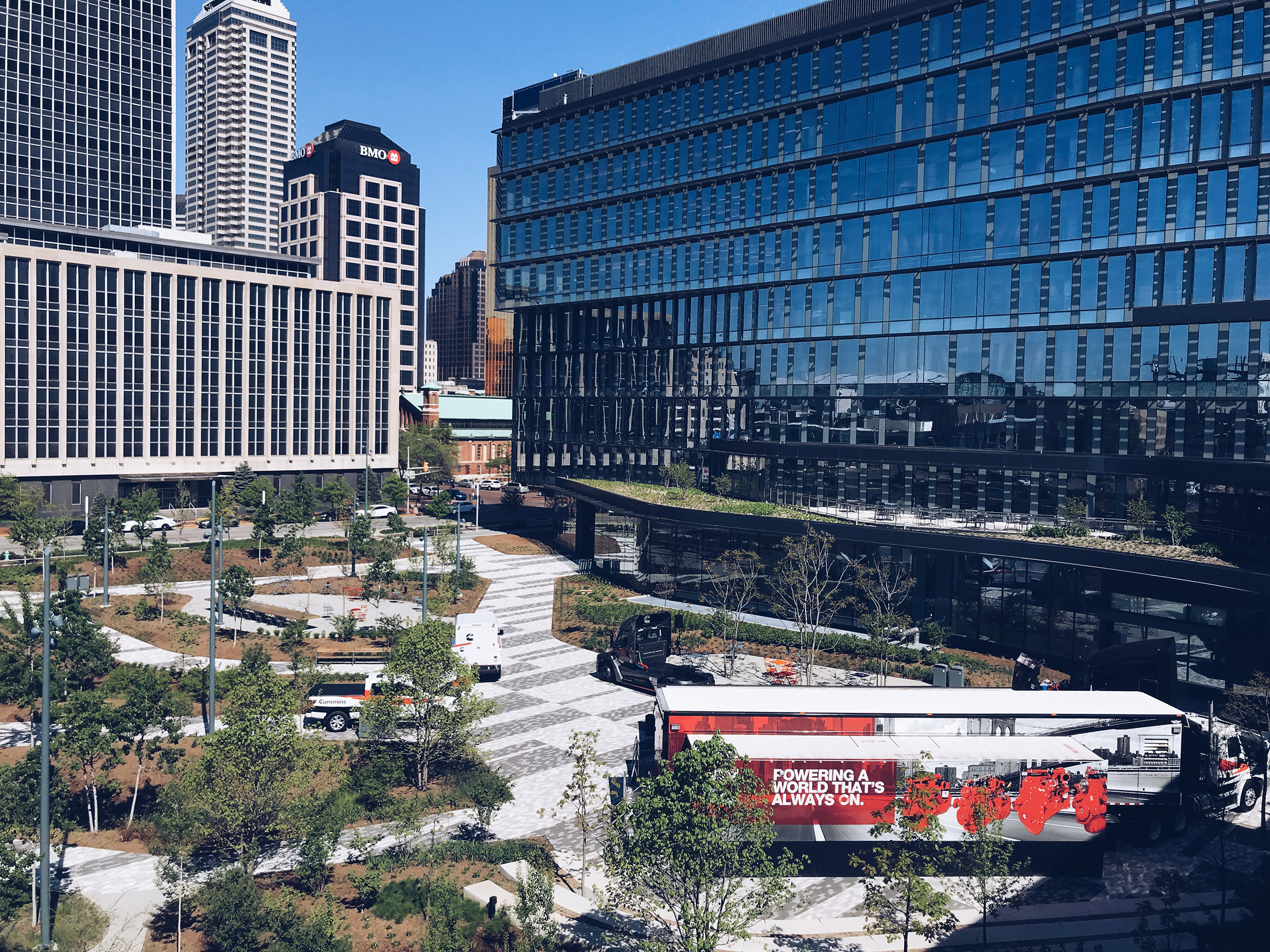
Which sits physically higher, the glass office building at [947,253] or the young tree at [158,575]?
the glass office building at [947,253]

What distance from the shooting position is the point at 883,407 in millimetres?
58781

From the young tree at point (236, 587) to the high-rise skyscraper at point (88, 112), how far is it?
89614mm

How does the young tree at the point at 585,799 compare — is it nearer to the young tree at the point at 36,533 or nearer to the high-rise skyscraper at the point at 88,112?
the young tree at the point at 36,533

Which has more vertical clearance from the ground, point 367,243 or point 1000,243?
point 367,243

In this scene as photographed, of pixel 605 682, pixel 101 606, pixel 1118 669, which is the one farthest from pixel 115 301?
pixel 1118 669

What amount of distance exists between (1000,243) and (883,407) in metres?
12.0

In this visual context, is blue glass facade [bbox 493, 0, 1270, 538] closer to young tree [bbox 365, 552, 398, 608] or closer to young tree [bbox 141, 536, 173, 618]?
young tree [bbox 365, 552, 398, 608]

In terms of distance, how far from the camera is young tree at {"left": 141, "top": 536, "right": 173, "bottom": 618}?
52.5 m

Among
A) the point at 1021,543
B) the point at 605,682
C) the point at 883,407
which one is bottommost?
the point at 605,682

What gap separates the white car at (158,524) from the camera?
72.0 m

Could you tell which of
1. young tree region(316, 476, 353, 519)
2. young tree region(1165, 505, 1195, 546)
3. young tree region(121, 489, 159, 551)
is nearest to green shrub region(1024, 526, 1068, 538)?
young tree region(1165, 505, 1195, 546)

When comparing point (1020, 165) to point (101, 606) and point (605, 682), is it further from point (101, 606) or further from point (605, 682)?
point (101, 606)

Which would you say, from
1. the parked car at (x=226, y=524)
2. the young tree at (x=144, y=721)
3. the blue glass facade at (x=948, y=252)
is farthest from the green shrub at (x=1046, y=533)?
the parked car at (x=226, y=524)

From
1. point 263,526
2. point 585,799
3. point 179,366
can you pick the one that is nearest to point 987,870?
point 585,799
